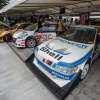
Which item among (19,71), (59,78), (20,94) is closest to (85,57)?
(59,78)

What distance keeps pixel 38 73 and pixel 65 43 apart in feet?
4.49

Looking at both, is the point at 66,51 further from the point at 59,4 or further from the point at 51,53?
the point at 59,4

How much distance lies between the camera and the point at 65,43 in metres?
4.44

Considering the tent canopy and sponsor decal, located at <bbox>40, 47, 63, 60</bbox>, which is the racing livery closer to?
sponsor decal, located at <bbox>40, 47, 63, 60</bbox>

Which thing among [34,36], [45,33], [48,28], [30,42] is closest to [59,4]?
[48,28]

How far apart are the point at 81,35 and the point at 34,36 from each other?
3629mm

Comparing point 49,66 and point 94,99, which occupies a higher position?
point 49,66

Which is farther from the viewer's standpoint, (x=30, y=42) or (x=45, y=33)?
(x=30, y=42)

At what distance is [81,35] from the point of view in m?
4.62

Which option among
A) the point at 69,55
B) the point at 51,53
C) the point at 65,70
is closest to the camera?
the point at 65,70

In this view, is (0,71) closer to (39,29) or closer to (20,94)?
(20,94)

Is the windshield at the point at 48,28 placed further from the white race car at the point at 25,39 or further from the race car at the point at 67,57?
the race car at the point at 67,57

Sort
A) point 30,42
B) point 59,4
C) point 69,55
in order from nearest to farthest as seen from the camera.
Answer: point 69,55 → point 59,4 → point 30,42

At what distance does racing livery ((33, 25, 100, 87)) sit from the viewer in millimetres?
3334
